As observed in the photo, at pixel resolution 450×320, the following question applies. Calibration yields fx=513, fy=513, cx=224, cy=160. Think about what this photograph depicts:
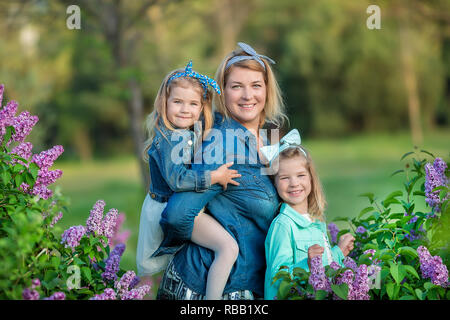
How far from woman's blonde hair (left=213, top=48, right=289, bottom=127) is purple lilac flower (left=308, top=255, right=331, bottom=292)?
0.89m

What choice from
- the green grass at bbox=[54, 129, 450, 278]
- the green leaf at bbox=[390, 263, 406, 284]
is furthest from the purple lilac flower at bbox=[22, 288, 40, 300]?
the green grass at bbox=[54, 129, 450, 278]

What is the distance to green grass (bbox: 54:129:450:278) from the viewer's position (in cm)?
1387

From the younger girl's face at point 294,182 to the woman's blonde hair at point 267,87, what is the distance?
12.7 inches

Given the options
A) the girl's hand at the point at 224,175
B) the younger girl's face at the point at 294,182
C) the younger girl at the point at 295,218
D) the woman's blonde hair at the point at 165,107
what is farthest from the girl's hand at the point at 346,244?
the woman's blonde hair at the point at 165,107

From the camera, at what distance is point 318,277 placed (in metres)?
1.98

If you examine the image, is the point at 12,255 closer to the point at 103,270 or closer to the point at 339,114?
the point at 103,270

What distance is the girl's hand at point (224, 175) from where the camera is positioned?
89.0 inches

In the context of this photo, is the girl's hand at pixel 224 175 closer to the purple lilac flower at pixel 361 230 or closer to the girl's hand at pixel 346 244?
the girl's hand at pixel 346 244

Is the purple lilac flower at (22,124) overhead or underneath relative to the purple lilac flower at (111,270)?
overhead

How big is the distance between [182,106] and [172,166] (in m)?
0.33

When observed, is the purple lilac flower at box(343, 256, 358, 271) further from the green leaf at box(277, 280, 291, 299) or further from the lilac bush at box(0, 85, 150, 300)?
the lilac bush at box(0, 85, 150, 300)

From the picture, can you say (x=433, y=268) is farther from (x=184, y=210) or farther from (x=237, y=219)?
(x=184, y=210)

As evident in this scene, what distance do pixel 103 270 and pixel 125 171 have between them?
62.5ft

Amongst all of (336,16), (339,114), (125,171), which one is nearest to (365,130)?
(339,114)
